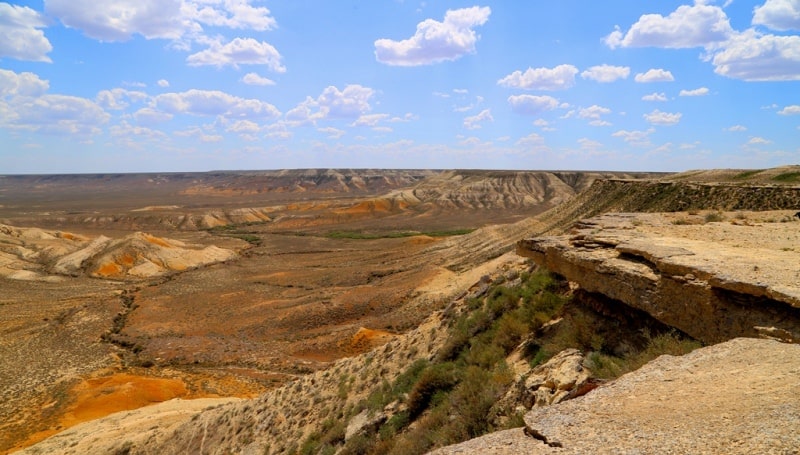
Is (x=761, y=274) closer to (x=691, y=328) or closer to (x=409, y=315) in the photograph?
(x=691, y=328)

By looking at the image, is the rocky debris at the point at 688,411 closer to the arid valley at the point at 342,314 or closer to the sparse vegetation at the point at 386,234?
the arid valley at the point at 342,314

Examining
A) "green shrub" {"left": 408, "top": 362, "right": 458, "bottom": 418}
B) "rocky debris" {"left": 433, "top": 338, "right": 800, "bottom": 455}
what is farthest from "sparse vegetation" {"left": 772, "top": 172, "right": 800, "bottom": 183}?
Answer: "rocky debris" {"left": 433, "top": 338, "right": 800, "bottom": 455}

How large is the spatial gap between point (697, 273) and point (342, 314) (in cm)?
2565

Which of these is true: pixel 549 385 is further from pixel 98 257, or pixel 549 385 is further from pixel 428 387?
pixel 98 257

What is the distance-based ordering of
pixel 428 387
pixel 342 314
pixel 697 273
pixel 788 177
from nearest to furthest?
pixel 697 273 < pixel 428 387 < pixel 788 177 < pixel 342 314

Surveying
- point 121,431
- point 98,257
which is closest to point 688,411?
point 121,431

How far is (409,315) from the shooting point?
27.6 metres

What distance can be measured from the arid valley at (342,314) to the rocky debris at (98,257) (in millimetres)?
267

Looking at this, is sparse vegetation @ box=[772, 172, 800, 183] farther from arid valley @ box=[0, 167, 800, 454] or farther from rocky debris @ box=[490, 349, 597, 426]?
rocky debris @ box=[490, 349, 597, 426]

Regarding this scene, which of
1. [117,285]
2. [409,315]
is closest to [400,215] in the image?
[117,285]

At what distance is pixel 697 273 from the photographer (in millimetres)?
6703

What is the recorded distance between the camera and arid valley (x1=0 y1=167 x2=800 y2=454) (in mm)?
7016

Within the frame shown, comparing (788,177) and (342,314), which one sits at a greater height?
(788,177)

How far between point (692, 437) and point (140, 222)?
10257cm
